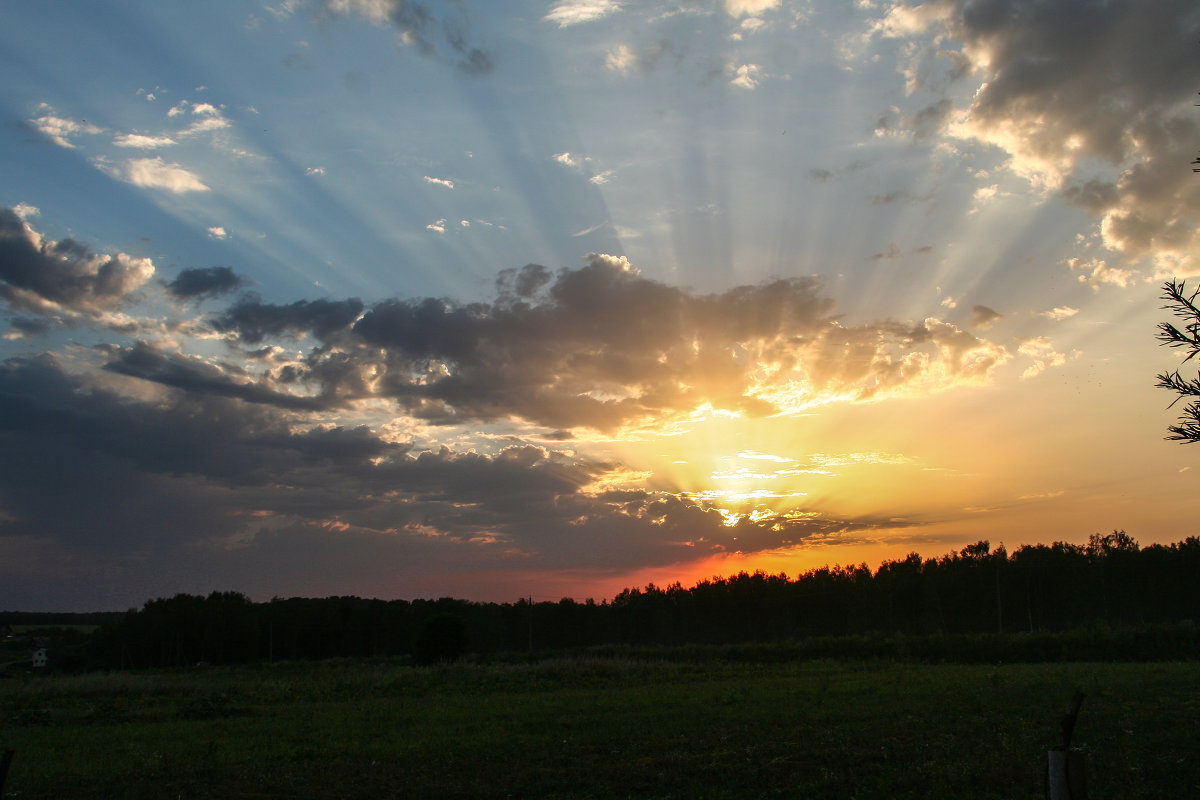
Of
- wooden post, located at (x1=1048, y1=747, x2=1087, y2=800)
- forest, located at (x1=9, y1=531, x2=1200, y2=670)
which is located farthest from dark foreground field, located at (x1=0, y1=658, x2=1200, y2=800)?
forest, located at (x1=9, y1=531, x2=1200, y2=670)

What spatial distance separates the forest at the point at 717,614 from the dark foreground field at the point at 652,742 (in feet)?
123

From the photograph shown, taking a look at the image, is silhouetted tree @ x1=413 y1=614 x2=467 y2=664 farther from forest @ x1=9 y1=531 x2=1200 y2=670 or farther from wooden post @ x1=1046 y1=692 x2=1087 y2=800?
wooden post @ x1=1046 y1=692 x2=1087 y2=800

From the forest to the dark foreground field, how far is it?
37.5 metres

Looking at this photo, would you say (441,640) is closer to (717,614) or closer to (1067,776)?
(717,614)

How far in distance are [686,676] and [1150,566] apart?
66.4 meters

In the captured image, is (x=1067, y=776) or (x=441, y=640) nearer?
(x=1067, y=776)

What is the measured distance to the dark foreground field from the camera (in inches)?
499

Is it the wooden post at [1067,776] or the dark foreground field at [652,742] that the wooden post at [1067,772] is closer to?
the wooden post at [1067,776]

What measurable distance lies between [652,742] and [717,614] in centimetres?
Result: 9161

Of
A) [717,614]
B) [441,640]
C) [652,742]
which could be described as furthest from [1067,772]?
[717,614]

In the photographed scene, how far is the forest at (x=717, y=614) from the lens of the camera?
78.8 metres

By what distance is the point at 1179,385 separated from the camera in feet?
22.5

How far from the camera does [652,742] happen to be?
56.1 ft

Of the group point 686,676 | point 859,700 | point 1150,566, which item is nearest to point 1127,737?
point 859,700
